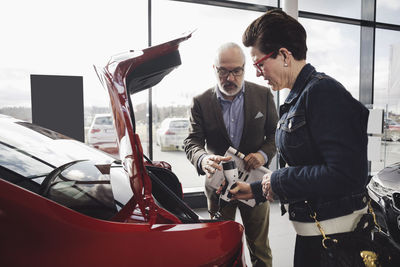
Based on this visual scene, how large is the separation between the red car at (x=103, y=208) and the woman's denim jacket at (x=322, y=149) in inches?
12.0

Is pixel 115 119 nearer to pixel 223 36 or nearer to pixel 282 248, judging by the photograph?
pixel 282 248

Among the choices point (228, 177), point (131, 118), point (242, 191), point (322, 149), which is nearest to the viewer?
point (131, 118)

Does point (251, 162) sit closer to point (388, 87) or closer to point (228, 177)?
point (228, 177)

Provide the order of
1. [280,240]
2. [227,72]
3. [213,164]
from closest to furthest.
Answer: [213,164] < [227,72] < [280,240]

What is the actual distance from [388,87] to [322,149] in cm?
529

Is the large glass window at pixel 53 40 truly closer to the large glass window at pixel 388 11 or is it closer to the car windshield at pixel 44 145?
the car windshield at pixel 44 145

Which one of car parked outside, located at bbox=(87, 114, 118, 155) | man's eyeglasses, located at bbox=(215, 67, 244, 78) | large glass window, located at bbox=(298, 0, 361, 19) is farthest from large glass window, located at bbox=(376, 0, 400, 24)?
car parked outside, located at bbox=(87, 114, 118, 155)

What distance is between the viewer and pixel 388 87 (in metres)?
5.02

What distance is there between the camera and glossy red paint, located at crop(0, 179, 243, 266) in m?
0.45

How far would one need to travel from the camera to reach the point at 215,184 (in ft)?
4.44

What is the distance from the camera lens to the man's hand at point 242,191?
1084mm

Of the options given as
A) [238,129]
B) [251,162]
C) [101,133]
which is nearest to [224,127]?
[238,129]

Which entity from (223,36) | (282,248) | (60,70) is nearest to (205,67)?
(223,36)

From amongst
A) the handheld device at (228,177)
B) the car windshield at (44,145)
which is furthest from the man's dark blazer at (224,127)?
the car windshield at (44,145)
